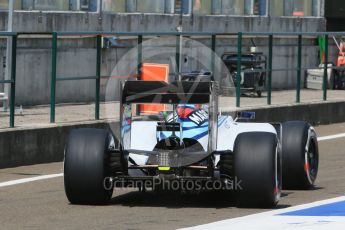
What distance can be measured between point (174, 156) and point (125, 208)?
0.72 m

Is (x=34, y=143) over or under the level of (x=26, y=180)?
over

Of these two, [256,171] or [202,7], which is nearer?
[256,171]

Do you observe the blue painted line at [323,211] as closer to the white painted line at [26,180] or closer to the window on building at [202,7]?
the white painted line at [26,180]

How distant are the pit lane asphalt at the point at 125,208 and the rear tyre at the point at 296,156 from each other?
135 millimetres

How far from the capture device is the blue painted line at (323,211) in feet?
34.6

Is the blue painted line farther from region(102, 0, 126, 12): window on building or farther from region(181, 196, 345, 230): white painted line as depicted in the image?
region(102, 0, 126, 12): window on building

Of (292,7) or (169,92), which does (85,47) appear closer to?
(169,92)

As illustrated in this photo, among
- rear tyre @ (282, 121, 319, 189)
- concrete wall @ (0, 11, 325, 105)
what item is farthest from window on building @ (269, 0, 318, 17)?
rear tyre @ (282, 121, 319, 189)

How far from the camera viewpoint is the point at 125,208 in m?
11.1

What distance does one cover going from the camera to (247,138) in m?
10.9

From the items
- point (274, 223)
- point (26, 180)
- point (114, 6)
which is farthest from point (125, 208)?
point (114, 6)

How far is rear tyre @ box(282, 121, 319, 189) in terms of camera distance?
12398 mm

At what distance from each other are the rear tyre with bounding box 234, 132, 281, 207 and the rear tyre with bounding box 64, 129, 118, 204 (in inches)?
48.1

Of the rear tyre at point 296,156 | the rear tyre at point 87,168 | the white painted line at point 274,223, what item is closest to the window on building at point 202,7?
the rear tyre at point 296,156
